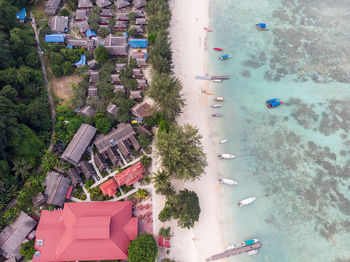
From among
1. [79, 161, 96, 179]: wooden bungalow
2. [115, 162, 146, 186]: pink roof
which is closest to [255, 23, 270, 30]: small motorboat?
[115, 162, 146, 186]: pink roof

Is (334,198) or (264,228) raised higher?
(334,198)

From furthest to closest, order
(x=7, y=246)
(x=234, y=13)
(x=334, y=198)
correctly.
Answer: (x=234, y=13) → (x=334, y=198) → (x=7, y=246)

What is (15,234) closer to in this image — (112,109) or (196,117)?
(112,109)

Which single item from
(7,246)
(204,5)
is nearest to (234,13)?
(204,5)

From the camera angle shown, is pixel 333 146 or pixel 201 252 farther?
pixel 333 146

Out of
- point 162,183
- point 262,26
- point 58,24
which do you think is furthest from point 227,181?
point 58,24

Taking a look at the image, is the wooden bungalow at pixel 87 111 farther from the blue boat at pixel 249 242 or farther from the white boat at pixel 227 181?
the blue boat at pixel 249 242

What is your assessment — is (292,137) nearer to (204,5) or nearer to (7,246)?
(204,5)
